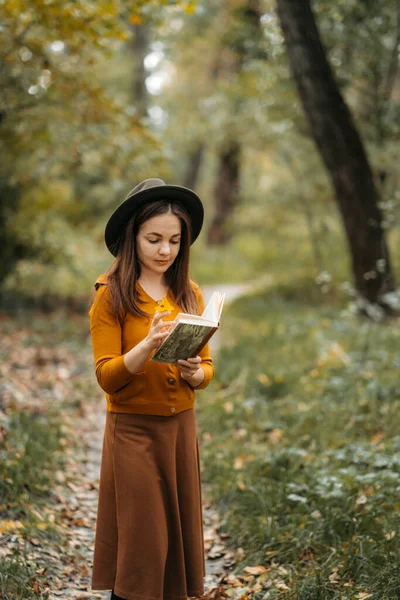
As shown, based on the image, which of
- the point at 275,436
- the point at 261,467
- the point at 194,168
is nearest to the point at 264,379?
the point at 275,436

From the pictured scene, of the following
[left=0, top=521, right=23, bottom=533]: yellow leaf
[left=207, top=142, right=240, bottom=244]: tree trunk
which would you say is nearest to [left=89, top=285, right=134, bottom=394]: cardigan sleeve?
[left=0, top=521, right=23, bottom=533]: yellow leaf

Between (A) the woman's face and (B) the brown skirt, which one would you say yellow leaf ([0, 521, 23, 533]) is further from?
(A) the woman's face

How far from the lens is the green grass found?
3418 mm

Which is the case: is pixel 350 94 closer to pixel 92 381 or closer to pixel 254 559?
pixel 92 381

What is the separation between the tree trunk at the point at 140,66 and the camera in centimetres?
1481

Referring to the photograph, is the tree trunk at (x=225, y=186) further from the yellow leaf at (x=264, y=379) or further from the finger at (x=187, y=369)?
the finger at (x=187, y=369)

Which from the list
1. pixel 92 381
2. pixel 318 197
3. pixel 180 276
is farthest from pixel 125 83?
pixel 180 276

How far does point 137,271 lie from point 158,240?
0.19 meters

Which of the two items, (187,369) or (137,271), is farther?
(137,271)

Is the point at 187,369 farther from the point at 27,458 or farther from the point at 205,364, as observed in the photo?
the point at 27,458

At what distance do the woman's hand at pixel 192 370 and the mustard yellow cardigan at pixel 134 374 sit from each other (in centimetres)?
5

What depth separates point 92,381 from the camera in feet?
24.4

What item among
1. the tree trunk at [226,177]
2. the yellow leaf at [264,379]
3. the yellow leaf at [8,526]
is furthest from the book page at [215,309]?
the tree trunk at [226,177]

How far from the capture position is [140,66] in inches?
608
